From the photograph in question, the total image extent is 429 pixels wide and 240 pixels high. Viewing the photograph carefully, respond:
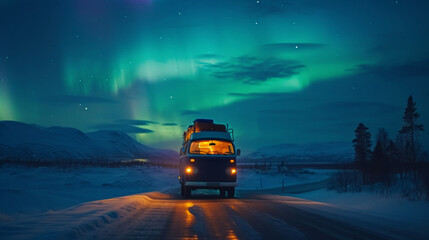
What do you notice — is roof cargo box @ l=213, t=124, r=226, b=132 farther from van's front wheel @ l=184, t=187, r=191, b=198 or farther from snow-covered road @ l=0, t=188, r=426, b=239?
snow-covered road @ l=0, t=188, r=426, b=239

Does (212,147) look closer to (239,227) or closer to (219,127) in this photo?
(219,127)

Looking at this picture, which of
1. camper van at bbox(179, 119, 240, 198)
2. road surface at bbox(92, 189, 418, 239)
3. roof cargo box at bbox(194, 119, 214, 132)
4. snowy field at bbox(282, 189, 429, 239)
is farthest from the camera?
roof cargo box at bbox(194, 119, 214, 132)

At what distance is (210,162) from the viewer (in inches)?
832

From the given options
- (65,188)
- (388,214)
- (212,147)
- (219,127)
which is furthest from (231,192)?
(65,188)

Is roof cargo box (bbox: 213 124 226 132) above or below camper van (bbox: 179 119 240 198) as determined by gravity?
above

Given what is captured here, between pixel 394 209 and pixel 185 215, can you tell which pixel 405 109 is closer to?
pixel 394 209

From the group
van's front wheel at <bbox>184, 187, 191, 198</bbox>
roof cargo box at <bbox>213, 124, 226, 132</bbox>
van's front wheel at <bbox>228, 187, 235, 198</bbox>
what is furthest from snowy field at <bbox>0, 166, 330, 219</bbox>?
roof cargo box at <bbox>213, 124, 226, 132</bbox>

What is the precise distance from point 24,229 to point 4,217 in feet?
39.0

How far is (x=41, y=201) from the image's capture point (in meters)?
24.5

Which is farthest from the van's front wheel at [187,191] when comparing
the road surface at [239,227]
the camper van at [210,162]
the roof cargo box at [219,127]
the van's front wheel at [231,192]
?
the road surface at [239,227]

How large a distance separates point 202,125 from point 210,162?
143 inches

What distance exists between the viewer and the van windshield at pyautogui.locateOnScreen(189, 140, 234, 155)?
21844mm

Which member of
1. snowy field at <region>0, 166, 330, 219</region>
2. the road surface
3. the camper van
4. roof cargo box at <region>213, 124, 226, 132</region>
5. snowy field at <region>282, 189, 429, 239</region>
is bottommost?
snowy field at <region>0, 166, 330, 219</region>

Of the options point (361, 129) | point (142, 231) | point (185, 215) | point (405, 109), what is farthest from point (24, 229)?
point (361, 129)
